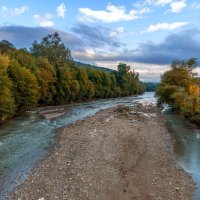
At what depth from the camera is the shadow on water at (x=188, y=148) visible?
1222 inches

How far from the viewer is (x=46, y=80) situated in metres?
90.1

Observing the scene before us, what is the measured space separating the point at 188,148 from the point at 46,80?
56659 mm

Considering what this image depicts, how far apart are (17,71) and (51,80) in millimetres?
27213

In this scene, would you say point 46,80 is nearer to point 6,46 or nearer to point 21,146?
point 6,46

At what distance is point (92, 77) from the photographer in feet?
454

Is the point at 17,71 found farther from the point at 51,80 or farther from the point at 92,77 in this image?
the point at 92,77

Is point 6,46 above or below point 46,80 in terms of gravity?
above

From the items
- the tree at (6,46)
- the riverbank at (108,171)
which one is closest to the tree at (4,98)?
the riverbank at (108,171)

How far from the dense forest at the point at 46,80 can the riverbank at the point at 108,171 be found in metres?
23.0

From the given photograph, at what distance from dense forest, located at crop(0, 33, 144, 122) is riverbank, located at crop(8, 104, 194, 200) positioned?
75.6ft

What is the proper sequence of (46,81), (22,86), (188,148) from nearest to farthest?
(188,148), (22,86), (46,81)

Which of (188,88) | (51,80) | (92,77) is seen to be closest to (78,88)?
(51,80)

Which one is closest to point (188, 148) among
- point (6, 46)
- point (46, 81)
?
point (46, 81)

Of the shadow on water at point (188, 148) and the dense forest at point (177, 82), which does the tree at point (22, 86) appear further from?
the dense forest at point (177, 82)
